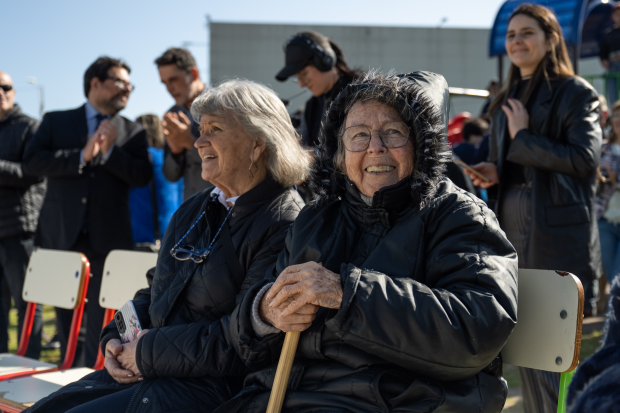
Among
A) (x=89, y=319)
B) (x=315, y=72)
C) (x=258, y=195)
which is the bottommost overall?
(x=89, y=319)

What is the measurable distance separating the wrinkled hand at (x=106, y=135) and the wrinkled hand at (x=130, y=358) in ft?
6.76

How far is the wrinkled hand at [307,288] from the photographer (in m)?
1.72

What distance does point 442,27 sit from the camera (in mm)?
18797

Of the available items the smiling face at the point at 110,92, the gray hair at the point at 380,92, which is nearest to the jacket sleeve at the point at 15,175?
the smiling face at the point at 110,92

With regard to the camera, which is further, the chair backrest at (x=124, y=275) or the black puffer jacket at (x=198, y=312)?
the chair backrest at (x=124, y=275)

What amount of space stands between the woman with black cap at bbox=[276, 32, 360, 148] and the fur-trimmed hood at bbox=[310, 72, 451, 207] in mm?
1695

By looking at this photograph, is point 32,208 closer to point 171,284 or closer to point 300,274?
point 171,284

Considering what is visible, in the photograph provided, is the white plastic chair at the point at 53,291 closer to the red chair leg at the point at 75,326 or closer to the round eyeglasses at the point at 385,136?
the red chair leg at the point at 75,326

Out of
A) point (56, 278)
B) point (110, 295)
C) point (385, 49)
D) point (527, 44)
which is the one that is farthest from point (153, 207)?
point (385, 49)

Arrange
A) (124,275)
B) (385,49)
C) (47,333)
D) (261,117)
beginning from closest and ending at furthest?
(261,117) < (124,275) < (47,333) < (385,49)

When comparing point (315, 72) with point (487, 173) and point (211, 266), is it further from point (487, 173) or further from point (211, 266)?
point (211, 266)

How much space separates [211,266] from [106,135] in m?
2.16

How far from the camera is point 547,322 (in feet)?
6.33

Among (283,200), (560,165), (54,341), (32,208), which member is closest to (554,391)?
(560,165)
